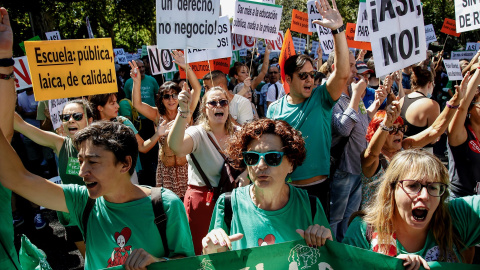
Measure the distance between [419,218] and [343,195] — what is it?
2063 mm

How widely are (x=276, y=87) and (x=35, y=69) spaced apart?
209 inches

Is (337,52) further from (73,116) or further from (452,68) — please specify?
(452,68)

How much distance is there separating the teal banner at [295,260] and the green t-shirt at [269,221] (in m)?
0.18

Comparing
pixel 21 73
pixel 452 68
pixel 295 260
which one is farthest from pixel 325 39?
pixel 295 260

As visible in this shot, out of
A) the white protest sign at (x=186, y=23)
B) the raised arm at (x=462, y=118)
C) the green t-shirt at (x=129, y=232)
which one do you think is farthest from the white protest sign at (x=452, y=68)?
the green t-shirt at (x=129, y=232)

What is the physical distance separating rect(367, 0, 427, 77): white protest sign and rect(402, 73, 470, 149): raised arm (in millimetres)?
508

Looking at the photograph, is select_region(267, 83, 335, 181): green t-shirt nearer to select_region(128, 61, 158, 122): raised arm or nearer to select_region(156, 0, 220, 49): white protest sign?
select_region(156, 0, 220, 49): white protest sign

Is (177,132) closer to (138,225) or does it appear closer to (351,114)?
(138,225)

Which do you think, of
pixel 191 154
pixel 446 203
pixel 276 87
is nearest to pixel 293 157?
pixel 446 203

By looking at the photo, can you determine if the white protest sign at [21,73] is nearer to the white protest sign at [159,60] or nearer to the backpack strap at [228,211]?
the white protest sign at [159,60]

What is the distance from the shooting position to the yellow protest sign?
12.7 ft

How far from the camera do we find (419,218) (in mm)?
2127

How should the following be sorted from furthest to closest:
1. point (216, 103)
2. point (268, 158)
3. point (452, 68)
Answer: point (452, 68), point (216, 103), point (268, 158)

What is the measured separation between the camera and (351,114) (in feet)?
13.2
